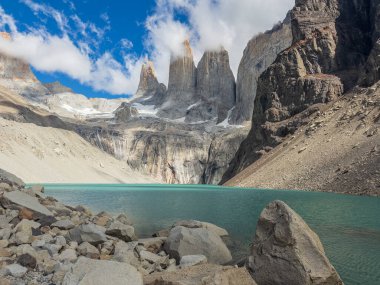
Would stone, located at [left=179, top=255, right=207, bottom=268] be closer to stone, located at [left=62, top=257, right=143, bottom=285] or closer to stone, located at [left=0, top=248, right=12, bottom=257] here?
stone, located at [left=62, top=257, right=143, bottom=285]

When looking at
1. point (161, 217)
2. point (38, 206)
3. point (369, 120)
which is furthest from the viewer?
point (369, 120)

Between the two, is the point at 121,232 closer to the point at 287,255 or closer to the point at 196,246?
the point at 196,246

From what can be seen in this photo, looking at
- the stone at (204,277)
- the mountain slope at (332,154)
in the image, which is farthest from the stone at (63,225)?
the mountain slope at (332,154)

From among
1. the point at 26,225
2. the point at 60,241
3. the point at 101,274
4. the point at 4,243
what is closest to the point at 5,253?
the point at 4,243

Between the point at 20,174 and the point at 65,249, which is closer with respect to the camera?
the point at 65,249

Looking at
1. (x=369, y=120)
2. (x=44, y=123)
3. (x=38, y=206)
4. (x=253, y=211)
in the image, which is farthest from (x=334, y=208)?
(x=44, y=123)

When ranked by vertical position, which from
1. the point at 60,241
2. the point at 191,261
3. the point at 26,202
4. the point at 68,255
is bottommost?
the point at 191,261

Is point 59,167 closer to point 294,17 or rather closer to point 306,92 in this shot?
point 306,92
